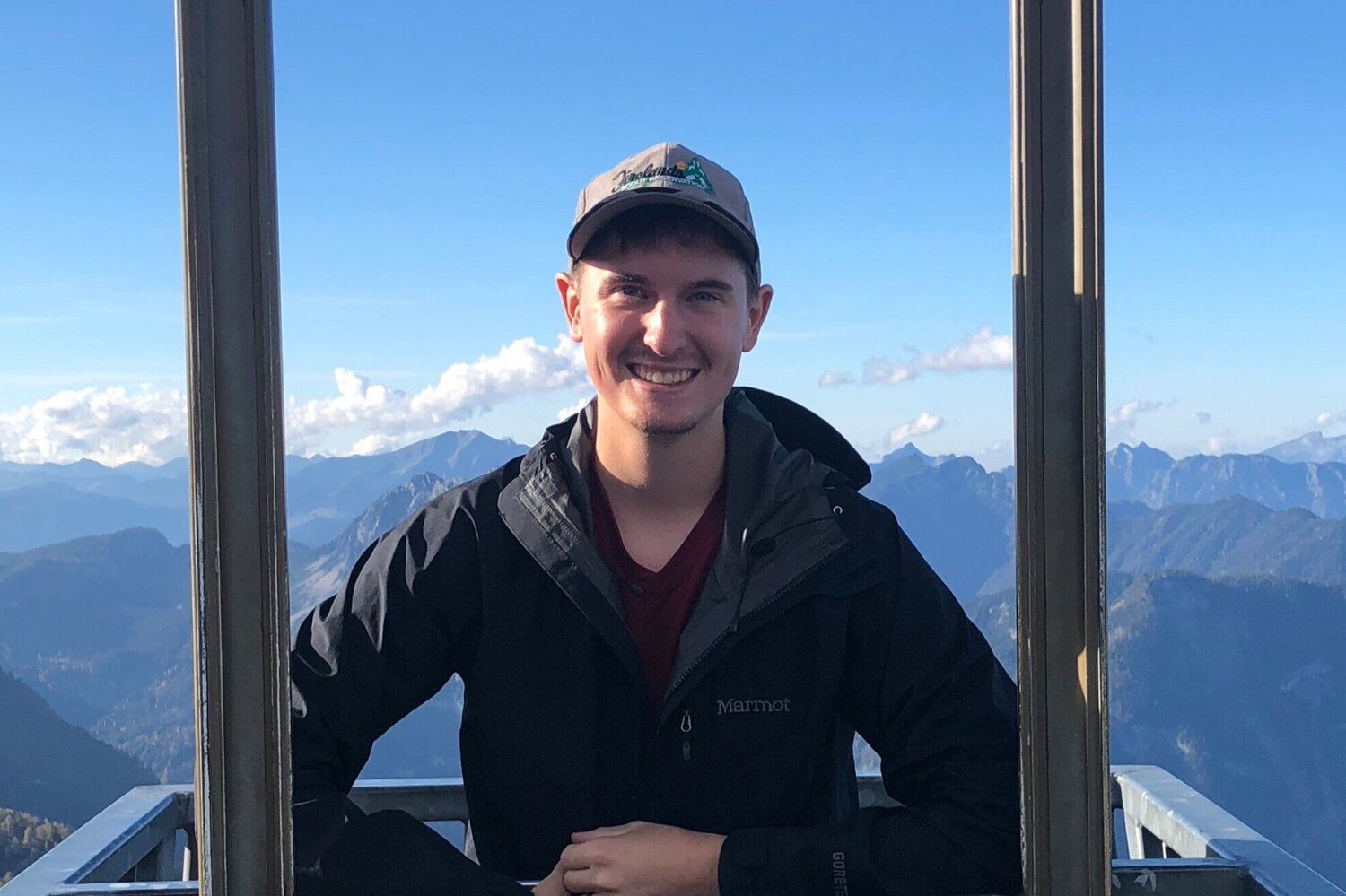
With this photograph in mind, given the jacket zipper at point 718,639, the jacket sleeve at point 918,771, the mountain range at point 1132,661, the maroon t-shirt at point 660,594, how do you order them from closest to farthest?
the jacket sleeve at point 918,771 < the jacket zipper at point 718,639 < the maroon t-shirt at point 660,594 < the mountain range at point 1132,661

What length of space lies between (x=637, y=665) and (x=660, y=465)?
34 centimetres

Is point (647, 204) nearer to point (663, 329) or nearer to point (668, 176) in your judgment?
point (668, 176)

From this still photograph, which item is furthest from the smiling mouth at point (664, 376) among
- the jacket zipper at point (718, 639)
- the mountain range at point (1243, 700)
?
the mountain range at point (1243, 700)

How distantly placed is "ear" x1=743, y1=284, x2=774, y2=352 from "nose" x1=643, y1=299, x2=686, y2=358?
0.16 meters

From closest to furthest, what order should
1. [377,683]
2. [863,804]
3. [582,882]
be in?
[582,882] → [377,683] → [863,804]

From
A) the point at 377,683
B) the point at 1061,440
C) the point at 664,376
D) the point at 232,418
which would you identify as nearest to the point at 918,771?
the point at 1061,440

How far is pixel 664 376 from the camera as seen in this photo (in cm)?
174

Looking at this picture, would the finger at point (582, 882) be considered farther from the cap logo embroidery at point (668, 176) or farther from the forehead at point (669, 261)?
the cap logo embroidery at point (668, 176)

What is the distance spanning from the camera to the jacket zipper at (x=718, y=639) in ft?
5.44

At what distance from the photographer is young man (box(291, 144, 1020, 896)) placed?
1.64 meters

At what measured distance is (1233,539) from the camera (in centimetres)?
16088

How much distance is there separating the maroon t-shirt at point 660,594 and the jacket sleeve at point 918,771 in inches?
10.0

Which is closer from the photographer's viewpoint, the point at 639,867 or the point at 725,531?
the point at 639,867

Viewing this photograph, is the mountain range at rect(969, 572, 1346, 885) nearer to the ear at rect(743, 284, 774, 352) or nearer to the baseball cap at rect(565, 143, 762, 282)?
the ear at rect(743, 284, 774, 352)
